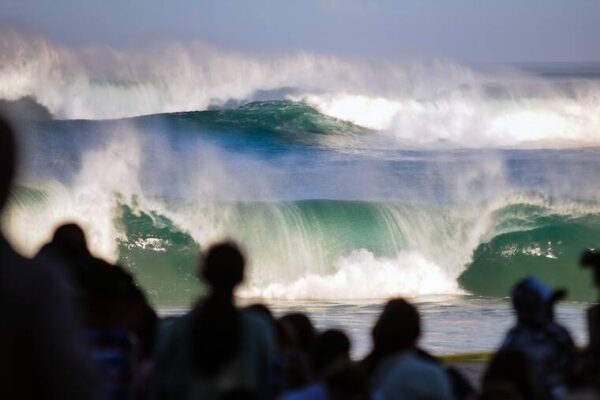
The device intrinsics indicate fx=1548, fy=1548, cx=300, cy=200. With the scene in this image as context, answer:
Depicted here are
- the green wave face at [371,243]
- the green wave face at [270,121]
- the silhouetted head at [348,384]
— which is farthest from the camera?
the green wave face at [270,121]

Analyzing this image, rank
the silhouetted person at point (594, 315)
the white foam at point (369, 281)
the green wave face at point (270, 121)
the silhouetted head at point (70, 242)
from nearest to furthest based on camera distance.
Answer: the silhouetted head at point (70, 242)
the silhouetted person at point (594, 315)
the white foam at point (369, 281)
the green wave face at point (270, 121)

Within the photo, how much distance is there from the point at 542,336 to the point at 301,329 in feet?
2.67

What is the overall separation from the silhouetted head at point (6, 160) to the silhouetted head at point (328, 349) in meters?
2.69

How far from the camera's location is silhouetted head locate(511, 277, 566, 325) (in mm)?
4980

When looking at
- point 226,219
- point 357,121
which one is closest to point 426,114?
point 357,121

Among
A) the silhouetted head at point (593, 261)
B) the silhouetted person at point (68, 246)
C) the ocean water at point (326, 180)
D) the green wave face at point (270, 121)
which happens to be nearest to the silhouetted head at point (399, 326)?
the silhouetted head at point (593, 261)

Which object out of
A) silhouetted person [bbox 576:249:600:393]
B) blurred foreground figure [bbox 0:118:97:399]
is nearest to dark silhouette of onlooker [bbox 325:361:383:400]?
silhouetted person [bbox 576:249:600:393]

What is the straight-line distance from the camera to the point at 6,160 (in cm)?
218

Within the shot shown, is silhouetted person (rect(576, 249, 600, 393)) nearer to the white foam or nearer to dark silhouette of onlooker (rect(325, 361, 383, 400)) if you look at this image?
dark silhouette of onlooker (rect(325, 361, 383, 400))

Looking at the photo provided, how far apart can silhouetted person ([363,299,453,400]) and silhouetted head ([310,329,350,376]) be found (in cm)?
9

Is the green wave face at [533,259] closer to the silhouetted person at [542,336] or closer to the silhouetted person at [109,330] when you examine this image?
the silhouetted person at [542,336]

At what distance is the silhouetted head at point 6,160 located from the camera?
215 centimetres

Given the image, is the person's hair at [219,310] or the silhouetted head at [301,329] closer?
the person's hair at [219,310]

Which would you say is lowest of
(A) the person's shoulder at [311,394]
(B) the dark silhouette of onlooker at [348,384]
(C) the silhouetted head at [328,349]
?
(A) the person's shoulder at [311,394]
